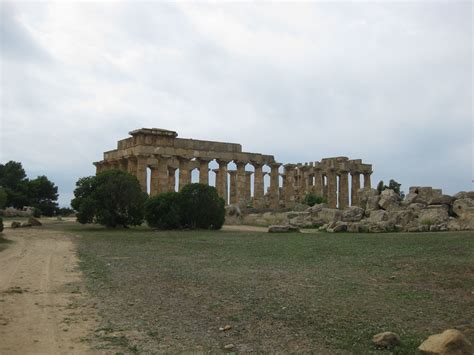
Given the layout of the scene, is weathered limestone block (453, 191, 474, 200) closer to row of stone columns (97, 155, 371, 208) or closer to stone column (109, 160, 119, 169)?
row of stone columns (97, 155, 371, 208)

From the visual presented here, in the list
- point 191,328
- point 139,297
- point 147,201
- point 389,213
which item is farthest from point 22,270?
point 389,213

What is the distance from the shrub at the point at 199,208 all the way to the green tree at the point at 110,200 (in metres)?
2.93

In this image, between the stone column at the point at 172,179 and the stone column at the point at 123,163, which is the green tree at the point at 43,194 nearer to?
the stone column at the point at 123,163

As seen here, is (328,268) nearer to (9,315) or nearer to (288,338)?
(288,338)

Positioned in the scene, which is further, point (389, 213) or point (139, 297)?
point (389, 213)

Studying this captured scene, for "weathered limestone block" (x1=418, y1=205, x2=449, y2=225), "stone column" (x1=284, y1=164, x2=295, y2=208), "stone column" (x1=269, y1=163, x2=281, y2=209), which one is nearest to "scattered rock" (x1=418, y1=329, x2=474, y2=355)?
"weathered limestone block" (x1=418, y1=205, x2=449, y2=225)

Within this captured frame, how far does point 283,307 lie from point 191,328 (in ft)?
5.81

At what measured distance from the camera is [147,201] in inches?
1190

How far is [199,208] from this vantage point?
29281mm

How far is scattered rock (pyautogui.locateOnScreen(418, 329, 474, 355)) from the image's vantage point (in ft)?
17.3

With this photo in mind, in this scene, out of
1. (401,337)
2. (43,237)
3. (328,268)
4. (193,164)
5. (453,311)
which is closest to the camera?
(401,337)

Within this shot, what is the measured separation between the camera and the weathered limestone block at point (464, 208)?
979 inches

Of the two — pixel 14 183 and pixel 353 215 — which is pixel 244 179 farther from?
pixel 14 183

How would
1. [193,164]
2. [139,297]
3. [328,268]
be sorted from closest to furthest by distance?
[139,297], [328,268], [193,164]
